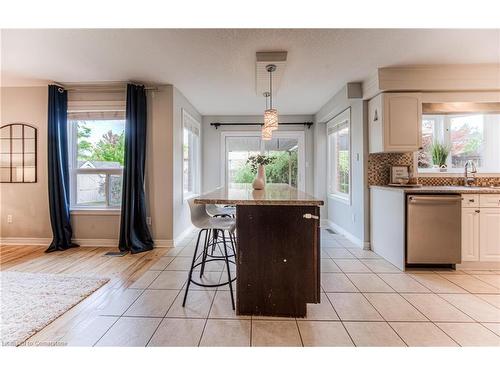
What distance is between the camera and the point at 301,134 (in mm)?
5695

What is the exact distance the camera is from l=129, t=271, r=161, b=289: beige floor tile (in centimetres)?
246

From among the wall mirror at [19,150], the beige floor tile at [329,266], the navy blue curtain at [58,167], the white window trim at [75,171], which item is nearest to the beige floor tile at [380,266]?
the beige floor tile at [329,266]

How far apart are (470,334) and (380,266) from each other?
1.28m

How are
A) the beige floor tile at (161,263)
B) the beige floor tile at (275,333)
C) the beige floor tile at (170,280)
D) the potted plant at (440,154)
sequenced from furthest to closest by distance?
1. the potted plant at (440,154)
2. the beige floor tile at (161,263)
3. the beige floor tile at (170,280)
4. the beige floor tile at (275,333)

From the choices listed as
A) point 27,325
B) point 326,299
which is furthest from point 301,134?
point 27,325

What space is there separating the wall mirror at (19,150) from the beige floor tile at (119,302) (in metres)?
2.87

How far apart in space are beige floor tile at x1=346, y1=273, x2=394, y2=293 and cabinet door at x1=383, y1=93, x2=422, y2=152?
1.61 m

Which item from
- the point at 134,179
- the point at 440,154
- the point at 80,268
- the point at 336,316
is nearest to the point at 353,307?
the point at 336,316

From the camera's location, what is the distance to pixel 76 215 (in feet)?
12.6

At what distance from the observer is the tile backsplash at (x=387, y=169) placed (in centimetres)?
350

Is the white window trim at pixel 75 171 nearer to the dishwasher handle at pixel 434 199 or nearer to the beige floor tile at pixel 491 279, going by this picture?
the dishwasher handle at pixel 434 199

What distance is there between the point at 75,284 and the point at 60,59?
252cm

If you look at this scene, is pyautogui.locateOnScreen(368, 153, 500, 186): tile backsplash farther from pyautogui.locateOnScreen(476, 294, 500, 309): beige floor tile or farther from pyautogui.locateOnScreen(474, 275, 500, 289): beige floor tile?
pyautogui.locateOnScreen(476, 294, 500, 309): beige floor tile

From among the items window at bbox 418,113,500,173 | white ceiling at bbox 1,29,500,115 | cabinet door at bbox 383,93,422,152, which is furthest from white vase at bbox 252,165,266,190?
window at bbox 418,113,500,173
